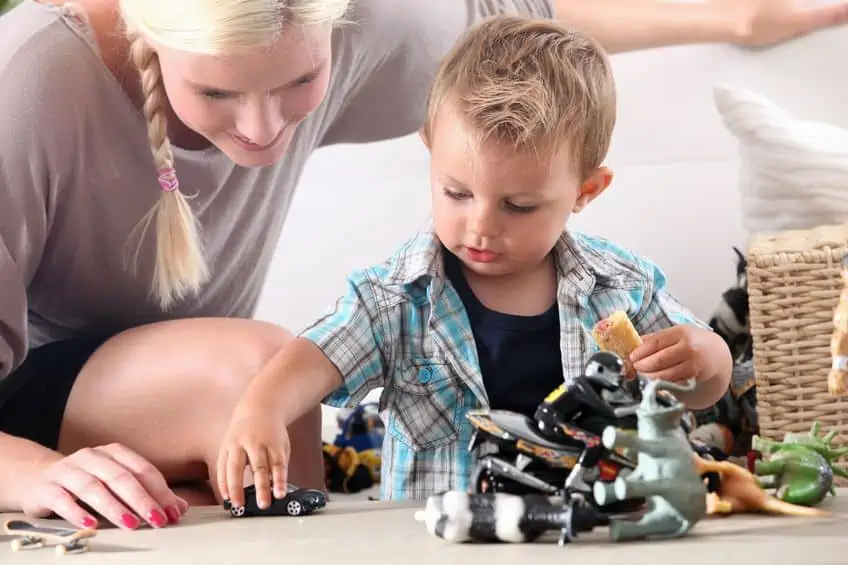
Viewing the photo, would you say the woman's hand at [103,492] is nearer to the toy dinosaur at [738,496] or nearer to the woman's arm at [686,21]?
the toy dinosaur at [738,496]

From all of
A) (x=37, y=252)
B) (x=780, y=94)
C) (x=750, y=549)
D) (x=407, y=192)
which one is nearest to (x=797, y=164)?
(x=780, y=94)

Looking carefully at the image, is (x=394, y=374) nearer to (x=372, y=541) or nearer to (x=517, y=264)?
(x=517, y=264)

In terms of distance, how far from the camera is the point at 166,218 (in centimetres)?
124

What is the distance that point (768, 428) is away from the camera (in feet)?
4.12

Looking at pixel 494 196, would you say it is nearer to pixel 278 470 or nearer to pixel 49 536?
pixel 278 470

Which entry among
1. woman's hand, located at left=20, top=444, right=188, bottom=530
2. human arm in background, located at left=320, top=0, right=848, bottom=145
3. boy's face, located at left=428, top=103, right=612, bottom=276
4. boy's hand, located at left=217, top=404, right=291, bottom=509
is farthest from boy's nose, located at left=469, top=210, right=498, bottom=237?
human arm in background, located at left=320, top=0, right=848, bottom=145

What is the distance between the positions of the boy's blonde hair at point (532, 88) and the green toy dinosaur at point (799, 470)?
11.3 inches

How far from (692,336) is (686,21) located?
1.86 ft

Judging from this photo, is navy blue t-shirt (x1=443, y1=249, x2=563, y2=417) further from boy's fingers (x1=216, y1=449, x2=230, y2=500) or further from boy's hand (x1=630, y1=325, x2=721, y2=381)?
boy's fingers (x1=216, y1=449, x2=230, y2=500)

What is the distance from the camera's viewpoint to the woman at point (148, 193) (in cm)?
111

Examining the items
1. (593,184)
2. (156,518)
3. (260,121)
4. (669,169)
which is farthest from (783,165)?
(156,518)

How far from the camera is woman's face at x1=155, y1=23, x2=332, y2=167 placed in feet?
3.62

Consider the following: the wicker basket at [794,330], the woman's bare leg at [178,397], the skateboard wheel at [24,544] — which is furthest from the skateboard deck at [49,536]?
the wicker basket at [794,330]

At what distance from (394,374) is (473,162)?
219mm
